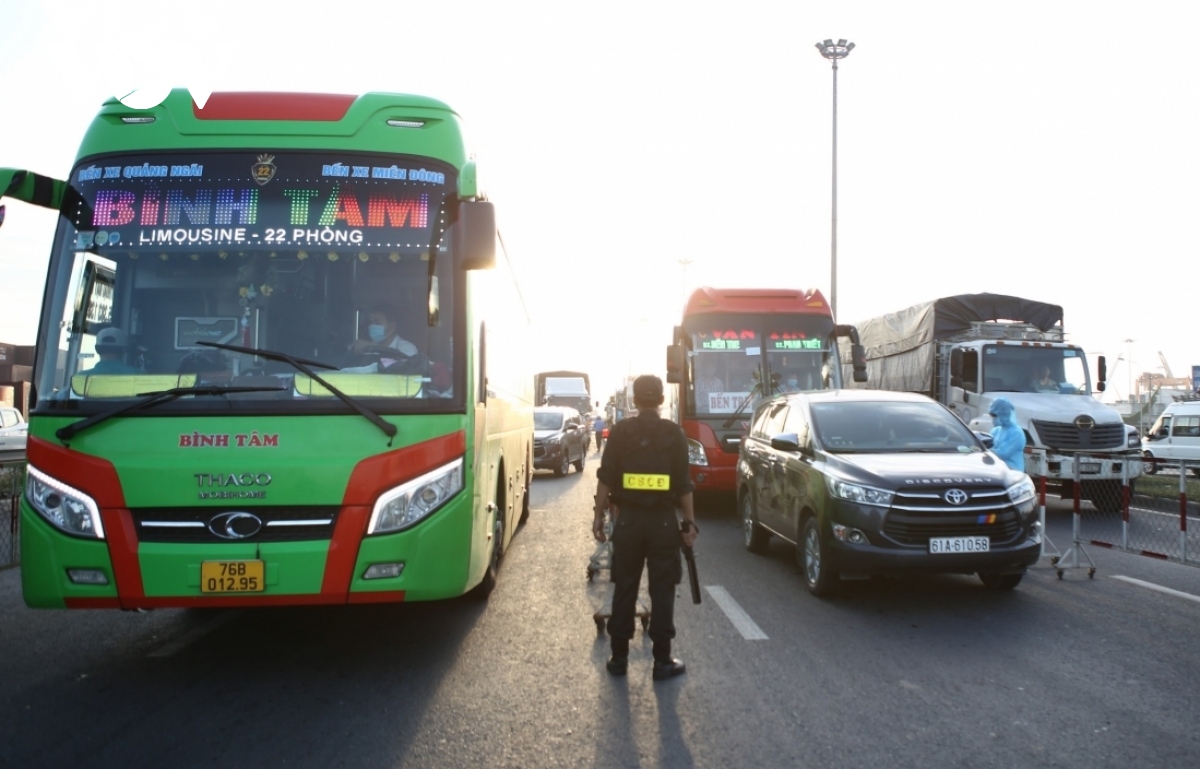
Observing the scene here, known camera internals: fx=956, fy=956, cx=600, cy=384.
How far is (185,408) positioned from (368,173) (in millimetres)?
1722

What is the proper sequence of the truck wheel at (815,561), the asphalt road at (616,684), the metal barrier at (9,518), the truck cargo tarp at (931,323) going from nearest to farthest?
the asphalt road at (616,684) < the truck wheel at (815,561) < the metal barrier at (9,518) < the truck cargo tarp at (931,323)

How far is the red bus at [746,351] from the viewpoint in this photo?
14.3 meters

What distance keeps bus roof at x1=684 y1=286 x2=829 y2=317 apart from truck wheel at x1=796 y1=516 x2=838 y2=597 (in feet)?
21.4

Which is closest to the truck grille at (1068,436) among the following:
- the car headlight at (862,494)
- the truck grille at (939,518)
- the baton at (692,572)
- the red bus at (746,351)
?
the red bus at (746,351)

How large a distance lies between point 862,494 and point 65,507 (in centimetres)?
554

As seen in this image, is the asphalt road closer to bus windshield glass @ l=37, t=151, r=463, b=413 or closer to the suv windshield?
the suv windshield

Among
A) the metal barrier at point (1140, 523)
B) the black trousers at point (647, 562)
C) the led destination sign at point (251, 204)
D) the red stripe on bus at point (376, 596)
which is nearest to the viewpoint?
the red stripe on bus at point (376, 596)

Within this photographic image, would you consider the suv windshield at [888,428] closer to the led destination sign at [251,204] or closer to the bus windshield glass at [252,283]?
the bus windshield glass at [252,283]

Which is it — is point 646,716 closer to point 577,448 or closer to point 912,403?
point 912,403

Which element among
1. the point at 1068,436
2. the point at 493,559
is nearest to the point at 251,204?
the point at 493,559

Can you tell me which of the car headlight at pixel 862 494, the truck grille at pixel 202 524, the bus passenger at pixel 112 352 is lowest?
the car headlight at pixel 862 494

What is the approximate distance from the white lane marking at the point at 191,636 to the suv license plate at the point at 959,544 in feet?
17.9

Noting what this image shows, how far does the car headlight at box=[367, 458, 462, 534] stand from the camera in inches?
206

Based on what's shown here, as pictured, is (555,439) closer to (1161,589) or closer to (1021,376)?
(1021,376)
